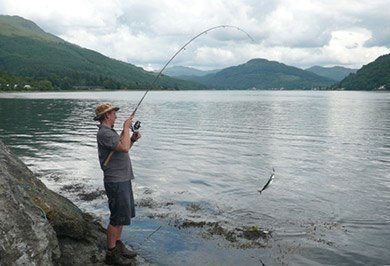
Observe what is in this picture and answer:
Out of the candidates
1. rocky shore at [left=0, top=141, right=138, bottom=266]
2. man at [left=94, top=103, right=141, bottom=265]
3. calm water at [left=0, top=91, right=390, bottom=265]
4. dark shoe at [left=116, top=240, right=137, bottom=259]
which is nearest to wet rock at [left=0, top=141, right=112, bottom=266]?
rocky shore at [left=0, top=141, right=138, bottom=266]

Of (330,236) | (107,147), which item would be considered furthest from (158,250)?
(330,236)

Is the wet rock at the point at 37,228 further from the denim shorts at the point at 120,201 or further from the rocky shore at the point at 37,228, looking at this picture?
the denim shorts at the point at 120,201

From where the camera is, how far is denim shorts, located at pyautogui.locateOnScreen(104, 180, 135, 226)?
19.7ft

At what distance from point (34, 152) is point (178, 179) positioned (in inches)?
357

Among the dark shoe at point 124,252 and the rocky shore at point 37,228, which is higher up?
the rocky shore at point 37,228

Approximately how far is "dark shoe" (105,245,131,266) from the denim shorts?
537 millimetres

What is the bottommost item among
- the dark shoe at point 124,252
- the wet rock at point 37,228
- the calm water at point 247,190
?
the calm water at point 247,190

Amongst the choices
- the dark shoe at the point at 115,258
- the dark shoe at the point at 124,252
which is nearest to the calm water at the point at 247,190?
the dark shoe at the point at 124,252

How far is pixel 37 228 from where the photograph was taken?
16.9 ft

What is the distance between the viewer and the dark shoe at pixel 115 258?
6.32 m

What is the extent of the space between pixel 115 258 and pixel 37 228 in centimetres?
167

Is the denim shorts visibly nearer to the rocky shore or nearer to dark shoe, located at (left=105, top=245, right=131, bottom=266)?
dark shoe, located at (left=105, top=245, right=131, bottom=266)

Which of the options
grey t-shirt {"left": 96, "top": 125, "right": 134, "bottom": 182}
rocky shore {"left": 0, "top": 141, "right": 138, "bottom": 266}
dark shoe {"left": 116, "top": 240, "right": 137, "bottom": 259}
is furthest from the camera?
dark shoe {"left": 116, "top": 240, "right": 137, "bottom": 259}

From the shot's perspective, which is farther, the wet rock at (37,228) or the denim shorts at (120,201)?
the denim shorts at (120,201)
